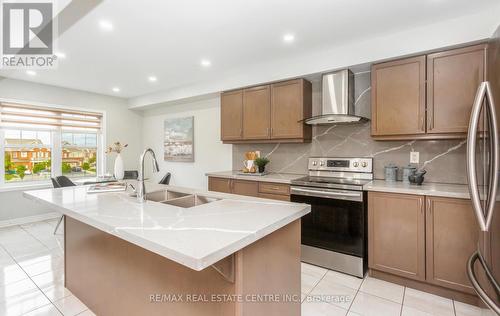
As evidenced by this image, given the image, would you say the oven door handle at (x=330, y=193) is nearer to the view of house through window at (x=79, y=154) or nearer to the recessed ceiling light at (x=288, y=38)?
the recessed ceiling light at (x=288, y=38)

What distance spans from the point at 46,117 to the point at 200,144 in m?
2.78

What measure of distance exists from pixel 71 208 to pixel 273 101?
8.47 ft

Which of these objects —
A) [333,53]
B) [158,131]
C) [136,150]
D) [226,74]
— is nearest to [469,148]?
[333,53]

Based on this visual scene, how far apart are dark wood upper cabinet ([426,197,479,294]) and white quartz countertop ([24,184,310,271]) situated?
4.42 ft

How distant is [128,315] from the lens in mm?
1654

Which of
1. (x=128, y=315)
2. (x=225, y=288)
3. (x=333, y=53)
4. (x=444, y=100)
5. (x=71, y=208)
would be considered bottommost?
(x=128, y=315)

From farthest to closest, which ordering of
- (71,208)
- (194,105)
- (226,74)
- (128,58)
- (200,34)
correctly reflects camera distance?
(194,105)
(226,74)
(128,58)
(200,34)
(71,208)

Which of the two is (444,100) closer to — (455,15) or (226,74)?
(455,15)

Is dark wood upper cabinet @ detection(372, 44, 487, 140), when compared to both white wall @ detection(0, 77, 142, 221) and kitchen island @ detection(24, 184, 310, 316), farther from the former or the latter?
white wall @ detection(0, 77, 142, 221)

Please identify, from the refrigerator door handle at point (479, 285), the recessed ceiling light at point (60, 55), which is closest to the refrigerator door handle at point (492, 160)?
the refrigerator door handle at point (479, 285)

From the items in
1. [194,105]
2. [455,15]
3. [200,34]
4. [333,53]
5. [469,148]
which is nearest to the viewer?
[469,148]

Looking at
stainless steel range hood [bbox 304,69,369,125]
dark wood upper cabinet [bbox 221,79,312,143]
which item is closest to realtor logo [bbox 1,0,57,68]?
dark wood upper cabinet [bbox 221,79,312,143]

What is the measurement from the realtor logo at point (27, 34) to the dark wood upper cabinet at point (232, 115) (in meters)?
2.18

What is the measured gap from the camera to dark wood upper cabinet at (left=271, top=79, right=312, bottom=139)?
3188 millimetres
